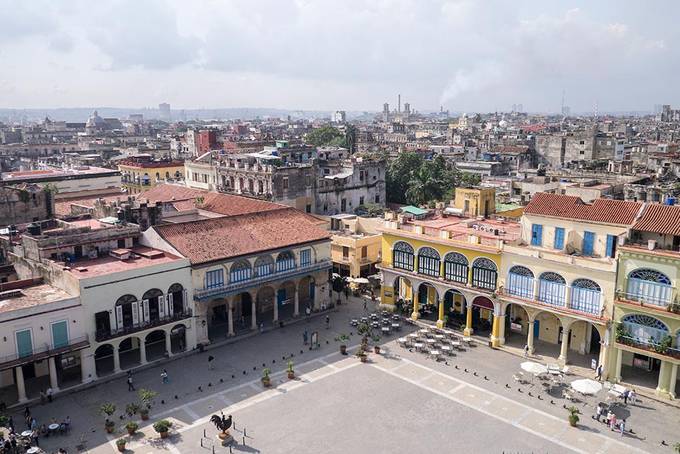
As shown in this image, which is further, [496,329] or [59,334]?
[496,329]

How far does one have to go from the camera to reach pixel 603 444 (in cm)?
3209

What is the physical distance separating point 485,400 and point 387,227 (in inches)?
730

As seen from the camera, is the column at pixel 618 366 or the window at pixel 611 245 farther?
the window at pixel 611 245

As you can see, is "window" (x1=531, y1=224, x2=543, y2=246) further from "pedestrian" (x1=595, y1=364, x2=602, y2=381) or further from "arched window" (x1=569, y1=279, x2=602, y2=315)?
"pedestrian" (x1=595, y1=364, x2=602, y2=381)

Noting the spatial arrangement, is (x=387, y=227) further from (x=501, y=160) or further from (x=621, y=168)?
(x=501, y=160)

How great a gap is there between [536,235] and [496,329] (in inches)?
307

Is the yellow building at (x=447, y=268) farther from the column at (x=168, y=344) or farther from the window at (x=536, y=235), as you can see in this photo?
the column at (x=168, y=344)

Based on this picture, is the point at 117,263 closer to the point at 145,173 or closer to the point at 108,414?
the point at 108,414

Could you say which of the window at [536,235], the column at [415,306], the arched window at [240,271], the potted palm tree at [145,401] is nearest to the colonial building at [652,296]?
the window at [536,235]

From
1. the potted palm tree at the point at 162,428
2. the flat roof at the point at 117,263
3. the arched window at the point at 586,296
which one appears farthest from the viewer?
the flat roof at the point at 117,263

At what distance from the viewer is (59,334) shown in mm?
37781

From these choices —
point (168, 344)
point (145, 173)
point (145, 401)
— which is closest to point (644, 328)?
point (145, 401)

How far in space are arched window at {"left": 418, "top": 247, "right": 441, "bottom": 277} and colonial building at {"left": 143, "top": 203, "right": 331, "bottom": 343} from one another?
8.84m

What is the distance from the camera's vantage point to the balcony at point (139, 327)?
39594 mm
